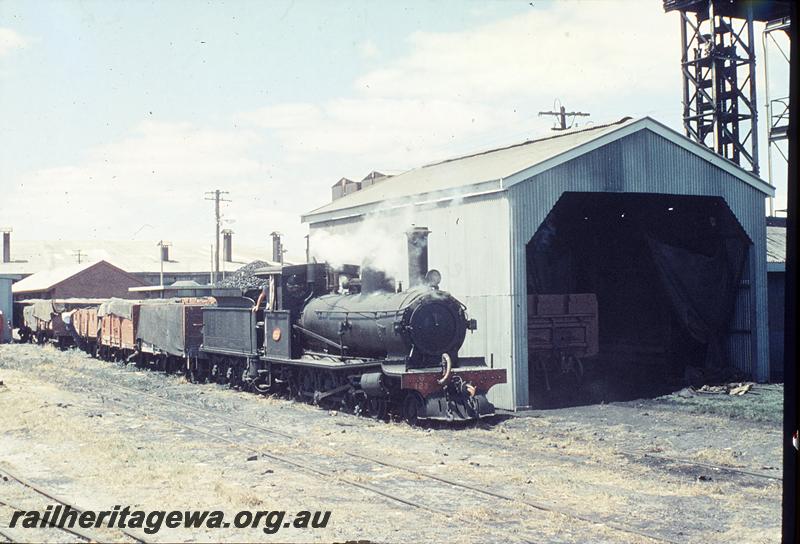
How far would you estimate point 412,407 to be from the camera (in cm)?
1551

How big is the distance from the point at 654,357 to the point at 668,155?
6729mm

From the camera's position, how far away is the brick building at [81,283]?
2020 inches

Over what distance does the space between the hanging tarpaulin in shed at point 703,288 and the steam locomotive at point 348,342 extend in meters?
6.43

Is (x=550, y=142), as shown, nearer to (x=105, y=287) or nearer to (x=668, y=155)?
(x=668, y=155)

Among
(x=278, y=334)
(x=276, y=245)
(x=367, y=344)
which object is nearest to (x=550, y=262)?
(x=278, y=334)

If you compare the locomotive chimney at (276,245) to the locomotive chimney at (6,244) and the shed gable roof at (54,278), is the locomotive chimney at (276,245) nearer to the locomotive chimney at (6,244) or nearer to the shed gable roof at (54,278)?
the shed gable roof at (54,278)

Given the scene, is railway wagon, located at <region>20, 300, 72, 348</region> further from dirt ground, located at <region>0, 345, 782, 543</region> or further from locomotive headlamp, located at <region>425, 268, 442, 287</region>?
locomotive headlamp, located at <region>425, 268, 442, 287</region>

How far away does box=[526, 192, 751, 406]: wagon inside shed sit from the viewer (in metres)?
21.4

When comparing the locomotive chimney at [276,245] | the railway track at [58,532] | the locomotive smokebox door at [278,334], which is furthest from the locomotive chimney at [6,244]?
the railway track at [58,532]

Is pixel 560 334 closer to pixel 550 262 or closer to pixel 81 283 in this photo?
pixel 550 262

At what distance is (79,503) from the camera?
9.38m

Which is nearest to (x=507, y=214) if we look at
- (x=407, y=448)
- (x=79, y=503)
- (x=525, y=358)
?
(x=525, y=358)

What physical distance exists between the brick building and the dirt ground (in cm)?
3461

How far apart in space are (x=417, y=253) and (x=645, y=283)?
33.6 ft
